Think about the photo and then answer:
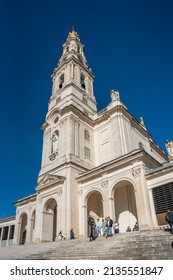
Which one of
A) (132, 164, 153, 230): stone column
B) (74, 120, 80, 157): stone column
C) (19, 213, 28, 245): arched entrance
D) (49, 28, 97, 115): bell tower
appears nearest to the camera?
Result: (132, 164, 153, 230): stone column

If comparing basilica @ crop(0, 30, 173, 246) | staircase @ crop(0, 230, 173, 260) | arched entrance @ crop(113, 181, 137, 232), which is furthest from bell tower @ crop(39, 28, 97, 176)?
staircase @ crop(0, 230, 173, 260)

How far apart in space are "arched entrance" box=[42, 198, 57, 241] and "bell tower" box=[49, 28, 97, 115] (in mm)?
14075

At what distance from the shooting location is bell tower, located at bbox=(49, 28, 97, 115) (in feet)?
108

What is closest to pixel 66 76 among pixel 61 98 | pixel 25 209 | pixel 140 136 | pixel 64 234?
pixel 61 98

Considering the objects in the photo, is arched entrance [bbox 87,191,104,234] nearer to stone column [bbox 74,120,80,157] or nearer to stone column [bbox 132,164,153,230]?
stone column [bbox 74,120,80,157]

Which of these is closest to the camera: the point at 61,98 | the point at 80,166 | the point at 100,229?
the point at 100,229

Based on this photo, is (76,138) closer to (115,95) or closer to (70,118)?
(70,118)

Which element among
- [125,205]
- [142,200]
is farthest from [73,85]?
[142,200]

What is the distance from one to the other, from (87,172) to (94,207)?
4421 millimetres

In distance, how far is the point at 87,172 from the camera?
23797 mm

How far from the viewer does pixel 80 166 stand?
84.3ft
